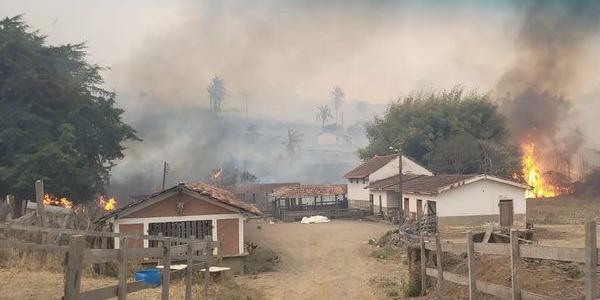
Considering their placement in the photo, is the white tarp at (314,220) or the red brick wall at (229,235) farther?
the white tarp at (314,220)

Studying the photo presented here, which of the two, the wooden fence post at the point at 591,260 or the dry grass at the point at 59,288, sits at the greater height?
the wooden fence post at the point at 591,260

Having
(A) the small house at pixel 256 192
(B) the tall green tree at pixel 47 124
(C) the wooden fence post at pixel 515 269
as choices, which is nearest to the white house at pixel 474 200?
(B) the tall green tree at pixel 47 124

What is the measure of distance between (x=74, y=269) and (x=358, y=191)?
53.8 meters

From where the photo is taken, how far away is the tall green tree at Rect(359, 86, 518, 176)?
62.1m

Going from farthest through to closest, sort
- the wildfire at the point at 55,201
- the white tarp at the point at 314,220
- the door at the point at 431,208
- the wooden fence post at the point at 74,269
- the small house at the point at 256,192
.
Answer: the small house at the point at 256,192 < the white tarp at the point at 314,220 < the door at the point at 431,208 < the wildfire at the point at 55,201 < the wooden fence post at the point at 74,269

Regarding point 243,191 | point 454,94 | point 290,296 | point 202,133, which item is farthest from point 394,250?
point 202,133

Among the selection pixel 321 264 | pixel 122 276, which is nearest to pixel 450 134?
pixel 321 264

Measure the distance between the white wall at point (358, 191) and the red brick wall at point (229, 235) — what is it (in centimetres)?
3424

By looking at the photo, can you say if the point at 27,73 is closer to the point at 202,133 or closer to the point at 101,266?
the point at 101,266

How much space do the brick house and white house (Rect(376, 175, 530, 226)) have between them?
20.8 metres

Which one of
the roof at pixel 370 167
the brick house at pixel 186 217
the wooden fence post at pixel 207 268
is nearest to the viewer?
the wooden fence post at pixel 207 268

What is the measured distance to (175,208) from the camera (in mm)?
22453

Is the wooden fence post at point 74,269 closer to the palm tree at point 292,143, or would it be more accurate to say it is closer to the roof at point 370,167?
the roof at point 370,167

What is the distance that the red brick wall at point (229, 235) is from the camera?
22516mm
